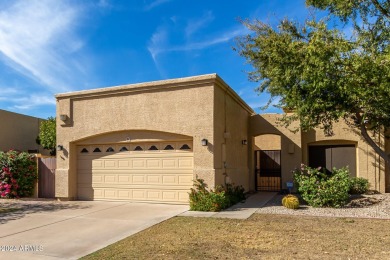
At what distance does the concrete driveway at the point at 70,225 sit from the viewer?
6996mm

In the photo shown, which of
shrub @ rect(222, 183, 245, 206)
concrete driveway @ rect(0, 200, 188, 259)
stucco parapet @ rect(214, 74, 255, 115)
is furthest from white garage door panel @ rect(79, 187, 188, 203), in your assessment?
stucco parapet @ rect(214, 74, 255, 115)

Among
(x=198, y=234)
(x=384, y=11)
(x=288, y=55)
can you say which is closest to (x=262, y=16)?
(x=288, y=55)

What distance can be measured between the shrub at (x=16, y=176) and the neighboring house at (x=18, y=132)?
32.7 feet

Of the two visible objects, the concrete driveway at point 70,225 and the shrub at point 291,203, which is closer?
the concrete driveway at point 70,225

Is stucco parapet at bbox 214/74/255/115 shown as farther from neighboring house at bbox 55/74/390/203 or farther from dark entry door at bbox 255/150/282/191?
dark entry door at bbox 255/150/282/191

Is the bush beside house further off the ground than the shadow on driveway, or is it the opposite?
the bush beside house

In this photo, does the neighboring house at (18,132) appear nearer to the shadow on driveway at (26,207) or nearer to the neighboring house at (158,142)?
the shadow on driveway at (26,207)

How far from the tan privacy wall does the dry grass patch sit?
326 cm

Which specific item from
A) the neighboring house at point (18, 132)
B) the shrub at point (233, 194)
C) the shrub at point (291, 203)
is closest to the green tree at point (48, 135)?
the neighboring house at point (18, 132)

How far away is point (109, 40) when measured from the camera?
49.6 ft

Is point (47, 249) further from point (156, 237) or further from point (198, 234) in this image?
point (198, 234)

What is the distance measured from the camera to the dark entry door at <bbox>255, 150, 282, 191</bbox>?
1797 centimetres

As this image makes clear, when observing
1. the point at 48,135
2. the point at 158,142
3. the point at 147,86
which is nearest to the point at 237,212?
the point at 158,142

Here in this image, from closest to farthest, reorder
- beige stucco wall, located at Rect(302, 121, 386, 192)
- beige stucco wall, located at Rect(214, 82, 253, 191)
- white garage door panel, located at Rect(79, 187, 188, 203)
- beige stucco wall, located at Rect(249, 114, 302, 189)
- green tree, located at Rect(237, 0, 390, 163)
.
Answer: green tree, located at Rect(237, 0, 390, 163) → beige stucco wall, located at Rect(214, 82, 253, 191) → white garage door panel, located at Rect(79, 187, 188, 203) → beige stucco wall, located at Rect(302, 121, 386, 192) → beige stucco wall, located at Rect(249, 114, 302, 189)
